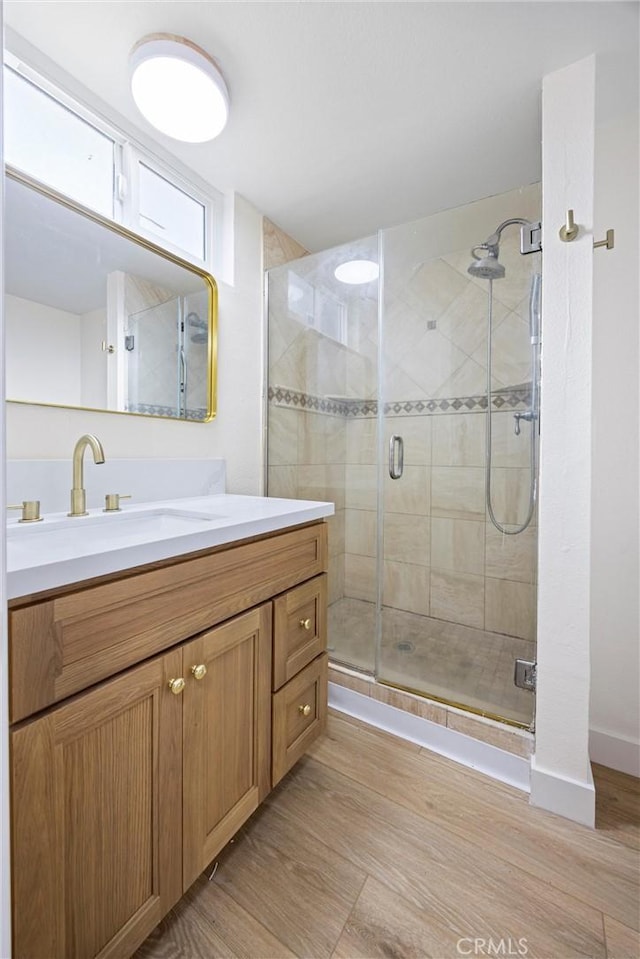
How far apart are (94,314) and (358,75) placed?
1.07 metres

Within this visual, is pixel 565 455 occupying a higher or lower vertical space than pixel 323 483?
higher

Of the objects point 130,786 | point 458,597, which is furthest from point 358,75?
point 458,597

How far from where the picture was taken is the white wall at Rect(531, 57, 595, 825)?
3.94 ft

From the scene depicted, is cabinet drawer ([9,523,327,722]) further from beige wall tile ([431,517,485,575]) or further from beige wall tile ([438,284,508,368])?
beige wall tile ([438,284,508,368])

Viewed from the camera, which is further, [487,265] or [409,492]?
[409,492]

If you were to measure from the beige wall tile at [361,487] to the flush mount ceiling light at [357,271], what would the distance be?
0.90 m

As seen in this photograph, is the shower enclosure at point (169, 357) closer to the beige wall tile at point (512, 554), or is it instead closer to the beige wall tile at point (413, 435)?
the beige wall tile at point (413, 435)

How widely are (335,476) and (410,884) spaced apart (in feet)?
5.23

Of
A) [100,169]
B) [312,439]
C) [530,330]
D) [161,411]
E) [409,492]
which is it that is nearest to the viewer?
[100,169]

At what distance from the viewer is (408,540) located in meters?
2.14

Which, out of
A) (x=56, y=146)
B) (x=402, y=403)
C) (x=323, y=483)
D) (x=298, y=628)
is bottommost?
(x=298, y=628)

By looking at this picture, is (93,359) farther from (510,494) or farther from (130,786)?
(510,494)

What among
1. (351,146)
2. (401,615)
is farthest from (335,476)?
(351,146)

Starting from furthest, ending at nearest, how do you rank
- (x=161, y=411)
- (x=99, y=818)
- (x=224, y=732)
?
(x=161, y=411) < (x=224, y=732) < (x=99, y=818)
